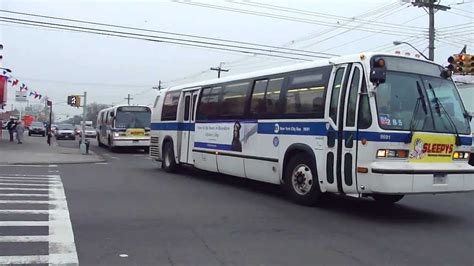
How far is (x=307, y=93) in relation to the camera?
33.8ft

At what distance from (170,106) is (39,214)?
28.7ft

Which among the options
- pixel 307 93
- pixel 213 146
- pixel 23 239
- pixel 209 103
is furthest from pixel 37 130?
pixel 23 239

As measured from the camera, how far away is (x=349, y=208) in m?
10.1

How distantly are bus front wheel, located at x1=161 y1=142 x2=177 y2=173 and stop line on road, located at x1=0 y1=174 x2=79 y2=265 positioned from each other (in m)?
3.71

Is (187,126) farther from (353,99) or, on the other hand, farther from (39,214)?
(353,99)

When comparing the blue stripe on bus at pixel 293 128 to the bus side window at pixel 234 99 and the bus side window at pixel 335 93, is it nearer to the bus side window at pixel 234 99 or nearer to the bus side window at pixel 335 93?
the bus side window at pixel 335 93

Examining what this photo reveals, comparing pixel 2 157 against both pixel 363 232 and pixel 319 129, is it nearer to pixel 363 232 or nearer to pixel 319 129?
pixel 319 129

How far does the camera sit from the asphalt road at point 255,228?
6.26 meters

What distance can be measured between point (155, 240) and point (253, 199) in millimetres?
4363

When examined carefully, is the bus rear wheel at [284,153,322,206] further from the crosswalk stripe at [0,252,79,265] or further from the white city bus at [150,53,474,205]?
the crosswalk stripe at [0,252,79,265]

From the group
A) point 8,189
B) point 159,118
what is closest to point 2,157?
point 159,118

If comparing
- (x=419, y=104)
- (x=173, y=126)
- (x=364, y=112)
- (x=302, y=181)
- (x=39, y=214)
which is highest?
(x=419, y=104)

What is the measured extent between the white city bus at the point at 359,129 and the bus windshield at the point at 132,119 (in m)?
18.3

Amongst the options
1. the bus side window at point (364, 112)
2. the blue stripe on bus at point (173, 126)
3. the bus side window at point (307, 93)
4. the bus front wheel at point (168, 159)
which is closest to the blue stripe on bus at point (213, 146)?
the blue stripe on bus at point (173, 126)
